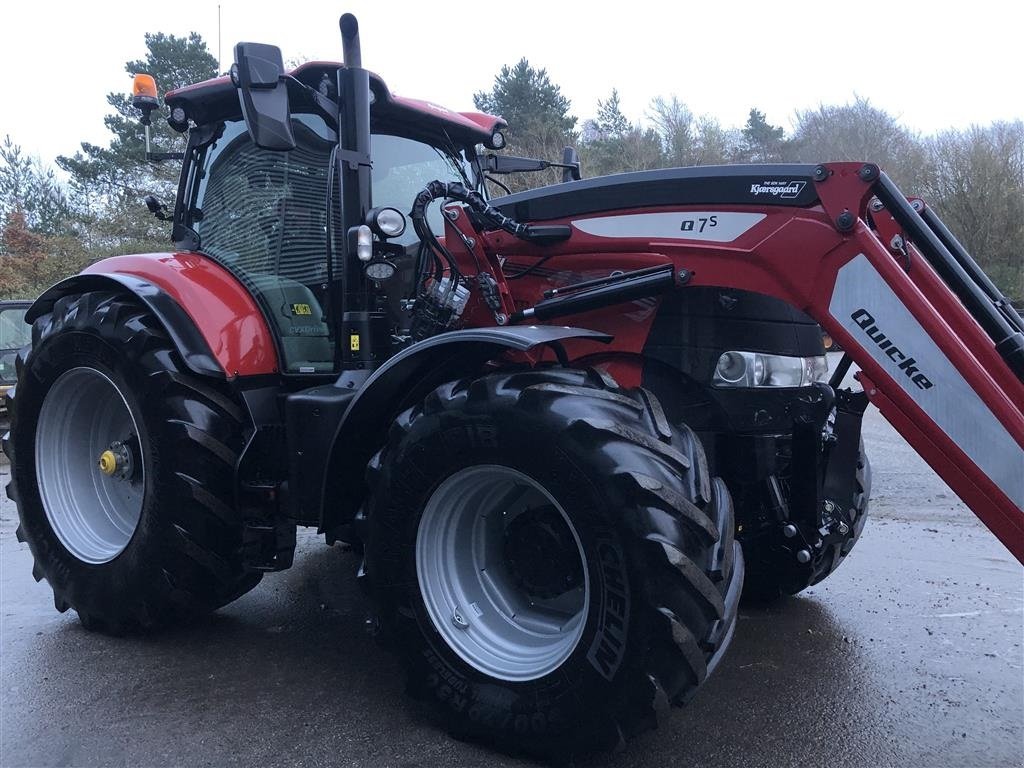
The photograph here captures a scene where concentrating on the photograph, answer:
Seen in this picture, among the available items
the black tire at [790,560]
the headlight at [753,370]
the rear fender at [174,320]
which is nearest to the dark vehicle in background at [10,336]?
the rear fender at [174,320]

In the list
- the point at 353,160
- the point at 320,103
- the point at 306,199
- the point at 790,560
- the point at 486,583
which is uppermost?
the point at 320,103

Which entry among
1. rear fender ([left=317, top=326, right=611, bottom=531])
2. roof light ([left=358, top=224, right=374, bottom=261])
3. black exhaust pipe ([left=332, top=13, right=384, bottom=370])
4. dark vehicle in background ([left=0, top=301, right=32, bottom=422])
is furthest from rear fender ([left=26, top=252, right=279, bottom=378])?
dark vehicle in background ([left=0, top=301, right=32, bottom=422])

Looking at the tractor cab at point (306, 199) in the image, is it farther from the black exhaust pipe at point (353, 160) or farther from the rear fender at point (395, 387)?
the rear fender at point (395, 387)

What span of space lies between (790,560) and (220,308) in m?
2.79

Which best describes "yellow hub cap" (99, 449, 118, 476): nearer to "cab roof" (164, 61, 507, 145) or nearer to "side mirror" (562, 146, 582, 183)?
"cab roof" (164, 61, 507, 145)

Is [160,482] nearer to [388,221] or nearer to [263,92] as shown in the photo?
[388,221]

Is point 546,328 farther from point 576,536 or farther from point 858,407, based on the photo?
point 858,407

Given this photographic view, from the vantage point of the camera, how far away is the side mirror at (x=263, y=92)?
9.59ft

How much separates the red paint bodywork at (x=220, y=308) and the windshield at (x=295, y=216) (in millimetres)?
75

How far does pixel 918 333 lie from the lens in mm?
2404

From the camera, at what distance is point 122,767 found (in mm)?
2615

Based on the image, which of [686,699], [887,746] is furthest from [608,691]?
[887,746]

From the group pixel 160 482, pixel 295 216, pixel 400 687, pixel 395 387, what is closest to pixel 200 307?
pixel 295 216

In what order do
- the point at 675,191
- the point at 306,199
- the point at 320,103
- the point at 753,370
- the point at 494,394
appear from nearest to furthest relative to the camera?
the point at 494,394, the point at 675,191, the point at 753,370, the point at 320,103, the point at 306,199
